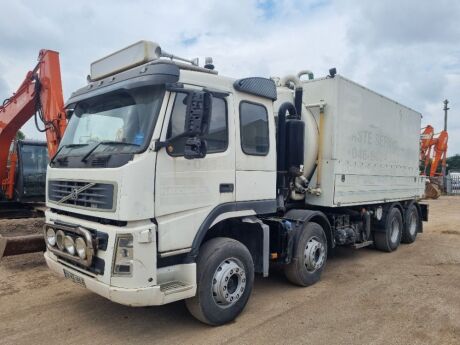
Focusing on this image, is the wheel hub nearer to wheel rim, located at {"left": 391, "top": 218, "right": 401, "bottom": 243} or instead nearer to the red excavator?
wheel rim, located at {"left": 391, "top": 218, "right": 401, "bottom": 243}

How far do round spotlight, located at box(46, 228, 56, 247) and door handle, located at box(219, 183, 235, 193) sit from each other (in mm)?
1971

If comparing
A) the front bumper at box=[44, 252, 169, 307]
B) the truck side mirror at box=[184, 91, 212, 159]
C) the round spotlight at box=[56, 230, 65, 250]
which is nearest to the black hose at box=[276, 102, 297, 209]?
the truck side mirror at box=[184, 91, 212, 159]

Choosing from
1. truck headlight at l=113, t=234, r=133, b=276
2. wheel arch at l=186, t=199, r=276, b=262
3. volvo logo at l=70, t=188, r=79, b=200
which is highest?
volvo logo at l=70, t=188, r=79, b=200

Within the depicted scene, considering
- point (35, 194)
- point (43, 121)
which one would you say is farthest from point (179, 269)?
point (35, 194)

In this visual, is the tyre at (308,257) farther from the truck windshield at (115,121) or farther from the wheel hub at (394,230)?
the wheel hub at (394,230)

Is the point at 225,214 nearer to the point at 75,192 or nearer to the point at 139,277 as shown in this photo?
the point at 139,277

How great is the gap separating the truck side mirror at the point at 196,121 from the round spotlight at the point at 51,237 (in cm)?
192

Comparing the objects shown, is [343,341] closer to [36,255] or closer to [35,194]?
[36,255]

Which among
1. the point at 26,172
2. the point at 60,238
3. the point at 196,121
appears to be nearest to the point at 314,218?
the point at 196,121

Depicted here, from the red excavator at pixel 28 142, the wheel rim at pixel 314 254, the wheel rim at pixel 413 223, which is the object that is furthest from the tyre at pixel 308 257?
the wheel rim at pixel 413 223

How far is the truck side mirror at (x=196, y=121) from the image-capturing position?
3750 mm

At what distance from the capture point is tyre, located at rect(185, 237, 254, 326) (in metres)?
4.16

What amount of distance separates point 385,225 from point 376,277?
2.08m

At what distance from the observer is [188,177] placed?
4.11m
